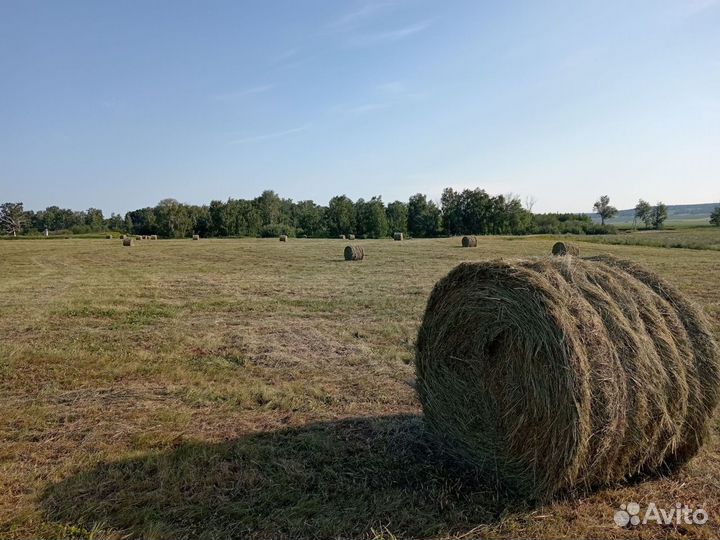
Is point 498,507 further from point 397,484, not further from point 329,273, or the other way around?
point 329,273

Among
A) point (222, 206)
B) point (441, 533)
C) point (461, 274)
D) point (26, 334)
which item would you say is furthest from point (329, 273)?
point (222, 206)

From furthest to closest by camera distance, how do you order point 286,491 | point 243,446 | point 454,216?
point 454,216, point 243,446, point 286,491

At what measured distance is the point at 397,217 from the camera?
99375 millimetres

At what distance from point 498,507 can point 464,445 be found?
700 millimetres

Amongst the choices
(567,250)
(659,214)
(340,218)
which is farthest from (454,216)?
(567,250)

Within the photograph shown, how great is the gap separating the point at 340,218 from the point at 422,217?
16.7m

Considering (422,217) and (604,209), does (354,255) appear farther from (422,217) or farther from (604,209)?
(604,209)

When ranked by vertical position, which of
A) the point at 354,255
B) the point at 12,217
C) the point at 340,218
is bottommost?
the point at 354,255

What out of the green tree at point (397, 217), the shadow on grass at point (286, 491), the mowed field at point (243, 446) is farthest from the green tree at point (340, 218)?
the shadow on grass at point (286, 491)

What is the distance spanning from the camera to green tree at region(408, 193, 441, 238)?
9369 cm

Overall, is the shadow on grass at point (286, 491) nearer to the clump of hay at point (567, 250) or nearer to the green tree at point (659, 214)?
the clump of hay at point (567, 250)

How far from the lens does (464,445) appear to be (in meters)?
4.29

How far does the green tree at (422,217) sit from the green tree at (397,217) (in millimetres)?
1260

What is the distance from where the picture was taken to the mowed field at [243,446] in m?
3.40
